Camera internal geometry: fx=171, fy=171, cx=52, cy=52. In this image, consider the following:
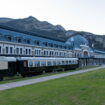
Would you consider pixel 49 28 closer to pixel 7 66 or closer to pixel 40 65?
pixel 40 65

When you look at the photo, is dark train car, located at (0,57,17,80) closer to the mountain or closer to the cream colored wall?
the cream colored wall

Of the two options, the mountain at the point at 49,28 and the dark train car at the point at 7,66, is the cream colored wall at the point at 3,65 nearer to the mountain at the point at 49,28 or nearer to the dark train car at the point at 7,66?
the dark train car at the point at 7,66

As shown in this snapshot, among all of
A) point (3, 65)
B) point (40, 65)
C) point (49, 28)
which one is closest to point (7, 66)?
point (3, 65)

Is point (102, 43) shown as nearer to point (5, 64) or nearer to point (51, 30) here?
point (51, 30)

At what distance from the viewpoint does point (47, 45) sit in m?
60.2

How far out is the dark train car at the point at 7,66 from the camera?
27078 millimetres

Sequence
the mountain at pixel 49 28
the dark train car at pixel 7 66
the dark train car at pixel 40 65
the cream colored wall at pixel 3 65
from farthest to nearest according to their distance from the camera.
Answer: the mountain at pixel 49 28 → the dark train car at pixel 40 65 → the dark train car at pixel 7 66 → the cream colored wall at pixel 3 65

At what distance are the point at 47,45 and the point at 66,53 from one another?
13409 mm

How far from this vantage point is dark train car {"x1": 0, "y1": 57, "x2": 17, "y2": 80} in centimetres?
2708

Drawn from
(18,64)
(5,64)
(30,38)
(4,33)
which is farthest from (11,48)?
(5,64)

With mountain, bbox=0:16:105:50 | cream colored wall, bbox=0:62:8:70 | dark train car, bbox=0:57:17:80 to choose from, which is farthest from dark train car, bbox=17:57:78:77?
mountain, bbox=0:16:105:50

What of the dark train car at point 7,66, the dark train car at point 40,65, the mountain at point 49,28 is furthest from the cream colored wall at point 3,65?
the mountain at point 49,28

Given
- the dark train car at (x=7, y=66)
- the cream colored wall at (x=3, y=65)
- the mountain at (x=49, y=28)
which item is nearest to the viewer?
the cream colored wall at (x=3, y=65)

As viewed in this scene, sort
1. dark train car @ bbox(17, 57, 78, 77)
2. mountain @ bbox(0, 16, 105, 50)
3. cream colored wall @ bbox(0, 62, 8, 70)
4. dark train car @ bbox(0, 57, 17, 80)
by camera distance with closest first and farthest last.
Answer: cream colored wall @ bbox(0, 62, 8, 70) → dark train car @ bbox(0, 57, 17, 80) → dark train car @ bbox(17, 57, 78, 77) → mountain @ bbox(0, 16, 105, 50)
